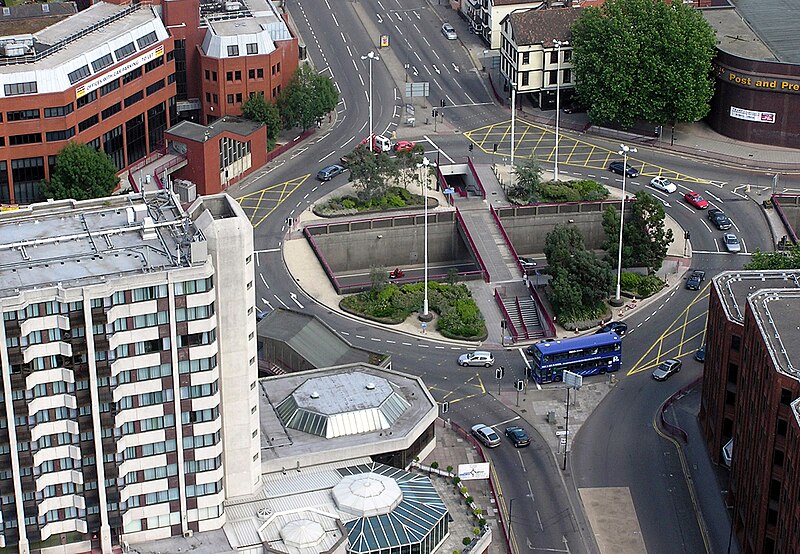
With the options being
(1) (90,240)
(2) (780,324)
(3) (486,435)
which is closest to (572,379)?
(3) (486,435)

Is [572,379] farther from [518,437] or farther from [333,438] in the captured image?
[333,438]

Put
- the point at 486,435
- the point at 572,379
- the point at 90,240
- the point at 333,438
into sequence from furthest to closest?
the point at 572,379 < the point at 486,435 < the point at 333,438 < the point at 90,240

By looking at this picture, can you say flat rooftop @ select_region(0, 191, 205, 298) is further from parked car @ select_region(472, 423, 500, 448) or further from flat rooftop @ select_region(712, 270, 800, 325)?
flat rooftop @ select_region(712, 270, 800, 325)

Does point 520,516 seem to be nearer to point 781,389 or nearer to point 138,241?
point 781,389

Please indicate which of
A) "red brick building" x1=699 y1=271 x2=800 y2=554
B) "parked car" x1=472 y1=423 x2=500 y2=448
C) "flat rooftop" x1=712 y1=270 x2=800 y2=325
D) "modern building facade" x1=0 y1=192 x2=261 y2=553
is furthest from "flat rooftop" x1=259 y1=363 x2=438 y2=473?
"flat rooftop" x1=712 y1=270 x2=800 y2=325

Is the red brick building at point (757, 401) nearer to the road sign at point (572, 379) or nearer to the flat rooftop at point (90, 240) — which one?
the road sign at point (572, 379)

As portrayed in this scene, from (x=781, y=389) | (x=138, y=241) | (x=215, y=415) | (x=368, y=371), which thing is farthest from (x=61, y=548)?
(x=781, y=389)

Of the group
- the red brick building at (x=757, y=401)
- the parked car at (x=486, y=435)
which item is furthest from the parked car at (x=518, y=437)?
the red brick building at (x=757, y=401)
